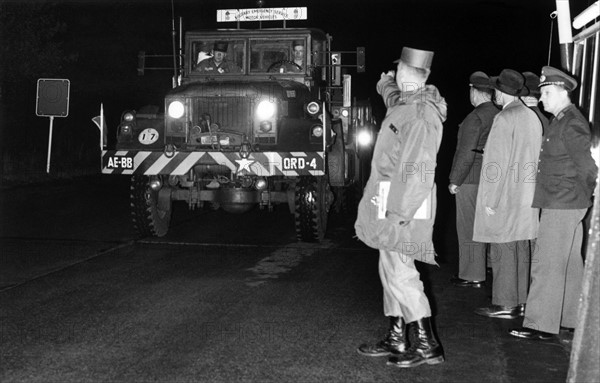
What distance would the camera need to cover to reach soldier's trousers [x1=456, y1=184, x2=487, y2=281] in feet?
24.2

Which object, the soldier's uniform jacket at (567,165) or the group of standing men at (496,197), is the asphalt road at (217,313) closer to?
the group of standing men at (496,197)

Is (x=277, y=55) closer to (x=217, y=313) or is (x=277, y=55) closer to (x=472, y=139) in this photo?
(x=472, y=139)

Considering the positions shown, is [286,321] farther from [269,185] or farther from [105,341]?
[269,185]

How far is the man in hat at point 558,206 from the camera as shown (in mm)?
5406

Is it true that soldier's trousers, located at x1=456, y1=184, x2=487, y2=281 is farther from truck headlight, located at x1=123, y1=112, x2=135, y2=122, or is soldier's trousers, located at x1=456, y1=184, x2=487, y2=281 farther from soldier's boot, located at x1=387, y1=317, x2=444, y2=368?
truck headlight, located at x1=123, y1=112, x2=135, y2=122

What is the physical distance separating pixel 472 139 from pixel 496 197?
1.22 m

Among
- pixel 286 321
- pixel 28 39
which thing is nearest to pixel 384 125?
pixel 286 321

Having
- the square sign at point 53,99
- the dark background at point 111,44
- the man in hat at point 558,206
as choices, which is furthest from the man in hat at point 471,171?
the square sign at point 53,99

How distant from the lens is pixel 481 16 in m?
47.7

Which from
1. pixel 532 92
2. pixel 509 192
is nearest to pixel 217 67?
pixel 532 92

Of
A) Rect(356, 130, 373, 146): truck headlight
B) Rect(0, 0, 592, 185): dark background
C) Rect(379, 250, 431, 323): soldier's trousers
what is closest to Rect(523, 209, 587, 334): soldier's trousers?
Rect(379, 250, 431, 323): soldier's trousers

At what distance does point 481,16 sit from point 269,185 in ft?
133

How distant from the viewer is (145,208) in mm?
9922

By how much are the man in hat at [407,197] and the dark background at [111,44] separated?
4369 millimetres
